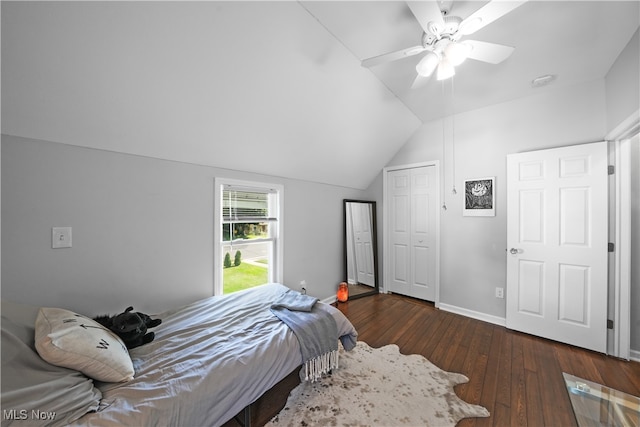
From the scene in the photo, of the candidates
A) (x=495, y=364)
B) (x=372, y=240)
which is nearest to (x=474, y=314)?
(x=495, y=364)

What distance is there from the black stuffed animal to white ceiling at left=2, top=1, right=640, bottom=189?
120 cm

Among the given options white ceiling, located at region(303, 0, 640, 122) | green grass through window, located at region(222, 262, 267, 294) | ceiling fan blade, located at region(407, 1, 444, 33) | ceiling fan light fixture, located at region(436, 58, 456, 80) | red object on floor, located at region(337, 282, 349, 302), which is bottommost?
red object on floor, located at region(337, 282, 349, 302)

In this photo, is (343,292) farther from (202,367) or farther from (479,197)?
(202,367)

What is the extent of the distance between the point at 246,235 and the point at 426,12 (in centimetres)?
238

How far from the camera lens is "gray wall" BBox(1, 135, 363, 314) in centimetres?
138

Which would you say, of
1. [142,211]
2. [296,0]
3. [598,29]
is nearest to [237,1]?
[296,0]

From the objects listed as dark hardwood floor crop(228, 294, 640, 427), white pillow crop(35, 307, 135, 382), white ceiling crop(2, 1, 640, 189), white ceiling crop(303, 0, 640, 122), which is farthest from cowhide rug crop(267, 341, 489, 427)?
white ceiling crop(303, 0, 640, 122)

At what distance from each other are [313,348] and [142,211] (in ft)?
5.60

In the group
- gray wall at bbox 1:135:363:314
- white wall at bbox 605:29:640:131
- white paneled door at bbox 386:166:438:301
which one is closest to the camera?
gray wall at bbox 1:135:363:314

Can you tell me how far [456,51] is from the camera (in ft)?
4.85

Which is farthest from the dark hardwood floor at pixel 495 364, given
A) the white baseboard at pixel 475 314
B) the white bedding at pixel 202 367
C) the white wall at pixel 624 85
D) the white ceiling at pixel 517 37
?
the white ceiling at pixel 517 37

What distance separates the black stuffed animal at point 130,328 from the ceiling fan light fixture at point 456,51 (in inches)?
104

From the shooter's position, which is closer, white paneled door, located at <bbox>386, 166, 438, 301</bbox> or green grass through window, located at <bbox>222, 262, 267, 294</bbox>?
green grass through window, located at <bbox>222, 262, 267, 294</bbox>

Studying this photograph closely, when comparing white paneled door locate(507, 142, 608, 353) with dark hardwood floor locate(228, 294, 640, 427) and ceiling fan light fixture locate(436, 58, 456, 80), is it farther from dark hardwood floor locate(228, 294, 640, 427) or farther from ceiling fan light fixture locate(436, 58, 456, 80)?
ceiling fan light fixture locate(436, 58, 456, 80)
